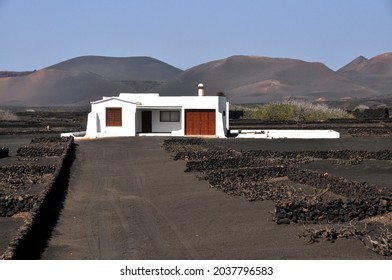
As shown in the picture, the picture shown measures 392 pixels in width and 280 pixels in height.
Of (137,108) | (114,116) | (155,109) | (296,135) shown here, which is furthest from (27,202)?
(296,135)

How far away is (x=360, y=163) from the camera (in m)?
24.7

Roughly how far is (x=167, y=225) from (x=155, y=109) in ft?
92.2

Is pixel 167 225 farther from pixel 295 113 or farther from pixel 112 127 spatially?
pixel 295 113

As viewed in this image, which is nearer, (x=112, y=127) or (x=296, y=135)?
(x=112, y=127)

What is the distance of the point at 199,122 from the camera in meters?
41.2

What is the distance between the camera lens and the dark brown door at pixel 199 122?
135 ft

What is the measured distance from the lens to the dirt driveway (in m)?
11.3

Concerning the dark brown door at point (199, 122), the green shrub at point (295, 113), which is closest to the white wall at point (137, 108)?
the dark brown door at point (199, 122)

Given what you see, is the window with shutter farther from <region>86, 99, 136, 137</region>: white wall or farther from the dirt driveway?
the dirt driveway

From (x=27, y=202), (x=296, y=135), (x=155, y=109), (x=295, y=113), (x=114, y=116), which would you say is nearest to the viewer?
(x=27, y=202)

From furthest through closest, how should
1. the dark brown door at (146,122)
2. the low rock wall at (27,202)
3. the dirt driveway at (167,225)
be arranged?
the dark brown door at (146,122), the dirt driveway at (167,225), the low rock wall at (27,202)

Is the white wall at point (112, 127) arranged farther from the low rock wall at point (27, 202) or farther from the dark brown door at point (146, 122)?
the low rock wall at point (27, 202)
